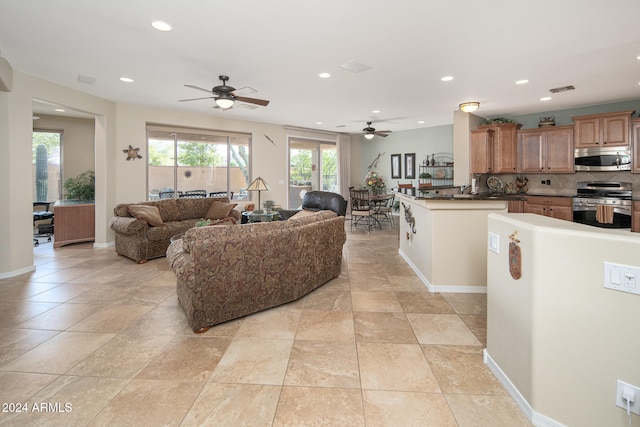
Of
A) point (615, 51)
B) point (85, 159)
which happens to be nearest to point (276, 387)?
point (615, 51)

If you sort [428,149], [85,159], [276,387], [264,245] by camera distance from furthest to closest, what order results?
1. [428,149]
2. [85,159]
3. [264,245]
4. [276,387]

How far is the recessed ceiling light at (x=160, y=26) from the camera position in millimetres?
2911

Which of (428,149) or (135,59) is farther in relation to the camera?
(428,149)

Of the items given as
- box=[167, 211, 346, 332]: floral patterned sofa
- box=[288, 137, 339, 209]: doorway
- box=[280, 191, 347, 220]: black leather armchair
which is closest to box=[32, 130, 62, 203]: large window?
box=[288, 137, 339, 209]: doorway

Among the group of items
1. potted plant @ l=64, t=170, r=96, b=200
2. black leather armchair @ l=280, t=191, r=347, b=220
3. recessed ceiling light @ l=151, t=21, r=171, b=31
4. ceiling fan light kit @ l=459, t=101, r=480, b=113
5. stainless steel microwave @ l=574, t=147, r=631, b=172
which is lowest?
black leather armchair @ l=280, t=191, r=347, b=220

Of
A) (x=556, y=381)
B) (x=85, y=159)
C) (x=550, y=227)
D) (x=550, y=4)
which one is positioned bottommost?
(x=556, y=381)

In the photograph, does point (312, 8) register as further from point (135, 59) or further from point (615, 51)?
point (615, 51)

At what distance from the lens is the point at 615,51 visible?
352cm

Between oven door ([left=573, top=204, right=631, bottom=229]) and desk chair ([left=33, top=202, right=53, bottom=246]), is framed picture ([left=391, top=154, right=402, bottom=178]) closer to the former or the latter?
oven door ([left=573, top=204, right=631, bottom=229])

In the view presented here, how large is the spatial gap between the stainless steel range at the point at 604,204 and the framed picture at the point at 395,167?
4397 millimetres

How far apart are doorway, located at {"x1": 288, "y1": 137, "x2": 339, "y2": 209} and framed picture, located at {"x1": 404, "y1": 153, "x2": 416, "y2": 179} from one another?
7.00ft

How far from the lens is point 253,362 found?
83.9 inches

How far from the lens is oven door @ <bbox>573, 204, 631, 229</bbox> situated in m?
5.31

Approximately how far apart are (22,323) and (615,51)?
6.69m
